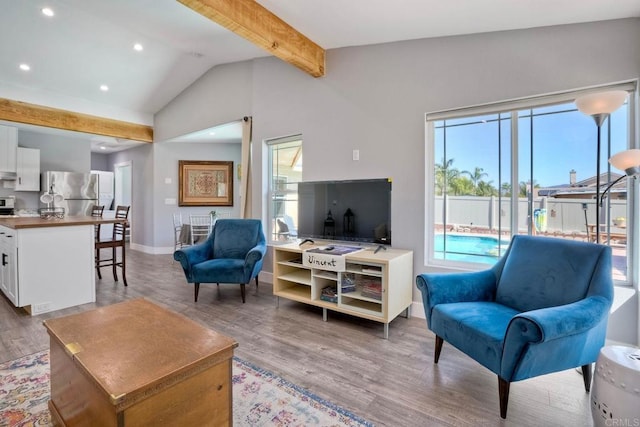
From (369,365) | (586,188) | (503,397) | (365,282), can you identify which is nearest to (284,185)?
(365,282)

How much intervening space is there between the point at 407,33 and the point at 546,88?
1.24m

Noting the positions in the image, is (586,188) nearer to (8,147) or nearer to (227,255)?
(227,255)

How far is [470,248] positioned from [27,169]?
291 inches

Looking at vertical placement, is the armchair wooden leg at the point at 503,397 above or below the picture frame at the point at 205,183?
below

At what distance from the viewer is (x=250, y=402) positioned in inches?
67.4

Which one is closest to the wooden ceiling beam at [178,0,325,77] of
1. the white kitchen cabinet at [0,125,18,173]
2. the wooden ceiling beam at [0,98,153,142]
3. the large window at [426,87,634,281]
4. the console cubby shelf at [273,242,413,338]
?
the large window at [426,87,634,281]

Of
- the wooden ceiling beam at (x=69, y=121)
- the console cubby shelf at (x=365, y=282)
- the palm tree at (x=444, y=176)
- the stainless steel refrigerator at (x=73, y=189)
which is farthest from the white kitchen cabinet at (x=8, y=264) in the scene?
the palm tree at (x=444, y=176)

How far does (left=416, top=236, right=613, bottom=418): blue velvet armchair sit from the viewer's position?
1473 mm

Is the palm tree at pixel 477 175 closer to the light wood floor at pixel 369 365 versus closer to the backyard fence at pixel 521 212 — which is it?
the backyard fence at pixel 521 212

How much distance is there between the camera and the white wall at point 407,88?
2176 millimetres

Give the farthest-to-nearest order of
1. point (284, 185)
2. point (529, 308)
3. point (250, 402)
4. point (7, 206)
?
point (7, 206) → point (284, 185) → point (529, 308) → point (250, 402)

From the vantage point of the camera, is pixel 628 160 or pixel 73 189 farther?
pixel 73 189

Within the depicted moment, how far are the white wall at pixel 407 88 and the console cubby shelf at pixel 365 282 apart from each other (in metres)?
0.29

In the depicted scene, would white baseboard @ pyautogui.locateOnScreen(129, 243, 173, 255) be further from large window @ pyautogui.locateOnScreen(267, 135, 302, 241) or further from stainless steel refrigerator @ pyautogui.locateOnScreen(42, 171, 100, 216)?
large window @ pyautogui.locateOnScreen(267, 135, 302, 241)
